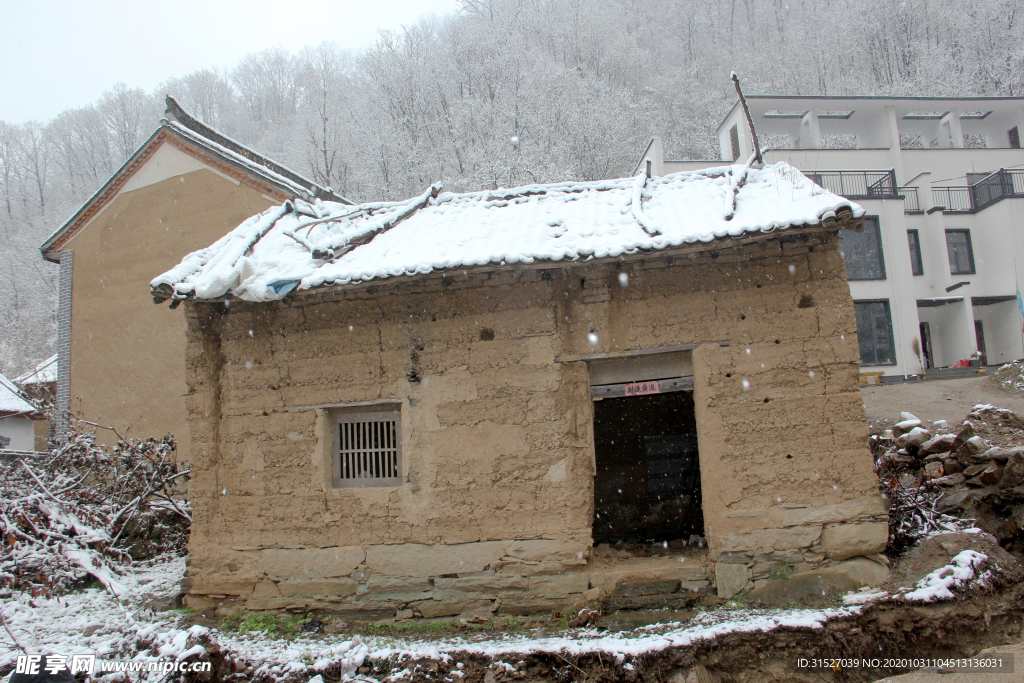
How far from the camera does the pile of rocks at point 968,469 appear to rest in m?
6.23

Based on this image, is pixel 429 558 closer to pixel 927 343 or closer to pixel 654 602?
pixel 654 602

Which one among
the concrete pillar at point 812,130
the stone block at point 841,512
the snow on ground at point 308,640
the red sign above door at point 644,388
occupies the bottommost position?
the snow on ground at point 308,640

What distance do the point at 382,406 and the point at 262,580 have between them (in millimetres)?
2154

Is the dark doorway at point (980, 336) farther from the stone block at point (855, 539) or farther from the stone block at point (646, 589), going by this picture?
the stone block at point (646, 589)

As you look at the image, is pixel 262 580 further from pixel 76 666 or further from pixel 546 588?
pixel 546 588

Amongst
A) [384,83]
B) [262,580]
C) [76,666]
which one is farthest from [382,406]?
[384,83]

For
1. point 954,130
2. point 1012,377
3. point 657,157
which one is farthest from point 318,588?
point 954,130

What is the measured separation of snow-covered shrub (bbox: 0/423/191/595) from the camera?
7043mm

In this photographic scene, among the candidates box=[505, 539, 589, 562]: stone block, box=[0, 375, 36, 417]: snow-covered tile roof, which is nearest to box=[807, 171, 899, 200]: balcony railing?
box=[505, 539, 589, 562]: stone block

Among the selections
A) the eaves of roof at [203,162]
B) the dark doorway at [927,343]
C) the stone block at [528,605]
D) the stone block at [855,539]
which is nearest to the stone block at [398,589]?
the stone block at [528,605]

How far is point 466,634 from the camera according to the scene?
5703 mm

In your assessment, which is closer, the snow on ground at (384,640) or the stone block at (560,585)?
the snow on ground at (384,640)

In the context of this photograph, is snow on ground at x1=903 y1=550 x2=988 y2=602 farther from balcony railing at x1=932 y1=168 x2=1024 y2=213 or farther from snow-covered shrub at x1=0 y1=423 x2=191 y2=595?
balcony railing at x1=932 y1=168 x2=1024 y2=213

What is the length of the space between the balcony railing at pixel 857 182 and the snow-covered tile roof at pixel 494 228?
14431 millimetres
